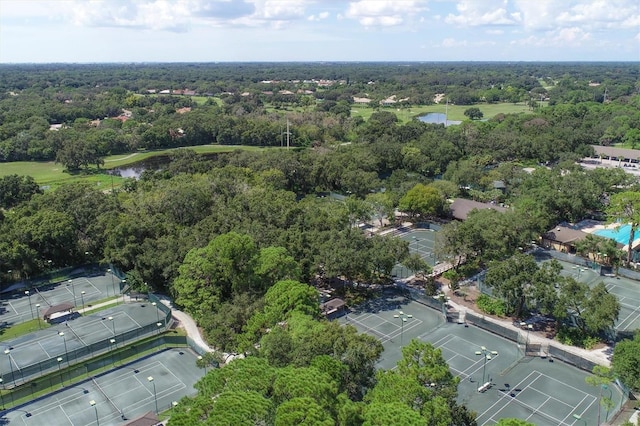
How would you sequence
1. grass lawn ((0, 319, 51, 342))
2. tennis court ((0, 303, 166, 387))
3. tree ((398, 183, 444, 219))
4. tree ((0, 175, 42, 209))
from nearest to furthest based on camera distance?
tennis court ((0, 303, 166, 387)) < grass lawn ((0, 319, 51, 342)) < tree ((398, 183, 444, 219)) < tree ((0, 175, 42, 209))

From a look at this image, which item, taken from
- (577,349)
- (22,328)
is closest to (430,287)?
(577,349)

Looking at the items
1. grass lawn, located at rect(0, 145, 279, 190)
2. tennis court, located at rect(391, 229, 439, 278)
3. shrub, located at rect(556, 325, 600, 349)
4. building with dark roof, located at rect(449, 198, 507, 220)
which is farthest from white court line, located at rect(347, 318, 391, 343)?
grass lawn, located at rect(0, 145, 279, 190)

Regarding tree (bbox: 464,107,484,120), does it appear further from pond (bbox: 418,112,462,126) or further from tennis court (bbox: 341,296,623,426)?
tennis court (bbox: 341,296,623,426)

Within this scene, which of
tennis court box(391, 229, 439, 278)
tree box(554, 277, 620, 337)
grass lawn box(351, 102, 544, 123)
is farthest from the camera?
grass lawn box(351, 102, 544, 123)

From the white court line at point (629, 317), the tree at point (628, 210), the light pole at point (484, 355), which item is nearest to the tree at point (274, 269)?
the light pole at point (484, 355)

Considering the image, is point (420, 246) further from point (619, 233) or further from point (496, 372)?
point (496, 372)

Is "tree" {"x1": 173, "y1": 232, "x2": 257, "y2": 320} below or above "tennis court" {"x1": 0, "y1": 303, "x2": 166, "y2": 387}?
above

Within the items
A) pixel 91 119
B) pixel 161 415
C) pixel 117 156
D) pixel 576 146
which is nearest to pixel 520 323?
pixel 161 415
